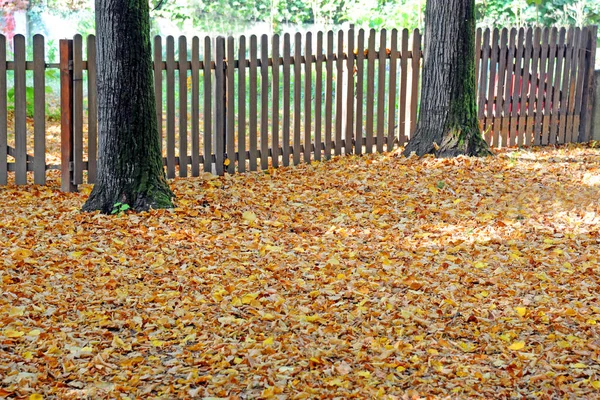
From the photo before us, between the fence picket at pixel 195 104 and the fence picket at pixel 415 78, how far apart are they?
10.1ft

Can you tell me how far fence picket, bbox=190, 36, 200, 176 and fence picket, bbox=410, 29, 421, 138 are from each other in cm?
308

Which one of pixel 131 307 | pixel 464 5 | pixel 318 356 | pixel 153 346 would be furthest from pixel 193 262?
pixel 464 5

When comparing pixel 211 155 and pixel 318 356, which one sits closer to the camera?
pixel 318 356

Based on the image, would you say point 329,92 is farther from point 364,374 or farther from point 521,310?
point 364,374

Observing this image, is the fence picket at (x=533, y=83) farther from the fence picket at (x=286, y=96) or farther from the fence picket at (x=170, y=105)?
the fence picket at (x=170, y=105)

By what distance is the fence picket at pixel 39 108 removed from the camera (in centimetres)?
811

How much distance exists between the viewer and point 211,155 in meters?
9.24

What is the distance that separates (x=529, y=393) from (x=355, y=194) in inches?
174

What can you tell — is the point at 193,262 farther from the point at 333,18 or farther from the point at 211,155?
the point at 333,18

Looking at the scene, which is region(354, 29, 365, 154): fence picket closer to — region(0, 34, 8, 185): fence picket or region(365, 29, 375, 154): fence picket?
region(365, 29, 375, 154): fence picket

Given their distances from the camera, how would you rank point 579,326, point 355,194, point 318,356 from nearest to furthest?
point 318,356 → point 579,326 → point 355,194

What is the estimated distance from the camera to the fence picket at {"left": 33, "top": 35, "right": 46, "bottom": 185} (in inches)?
319

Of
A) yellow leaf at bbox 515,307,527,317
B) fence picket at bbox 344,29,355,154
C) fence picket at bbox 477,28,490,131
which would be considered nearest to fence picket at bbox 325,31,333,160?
fence picket at bbox 344,29,355,154

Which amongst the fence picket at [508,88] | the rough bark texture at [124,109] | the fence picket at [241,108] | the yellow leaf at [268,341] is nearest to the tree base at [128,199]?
the rough bark texture at [124,109]
